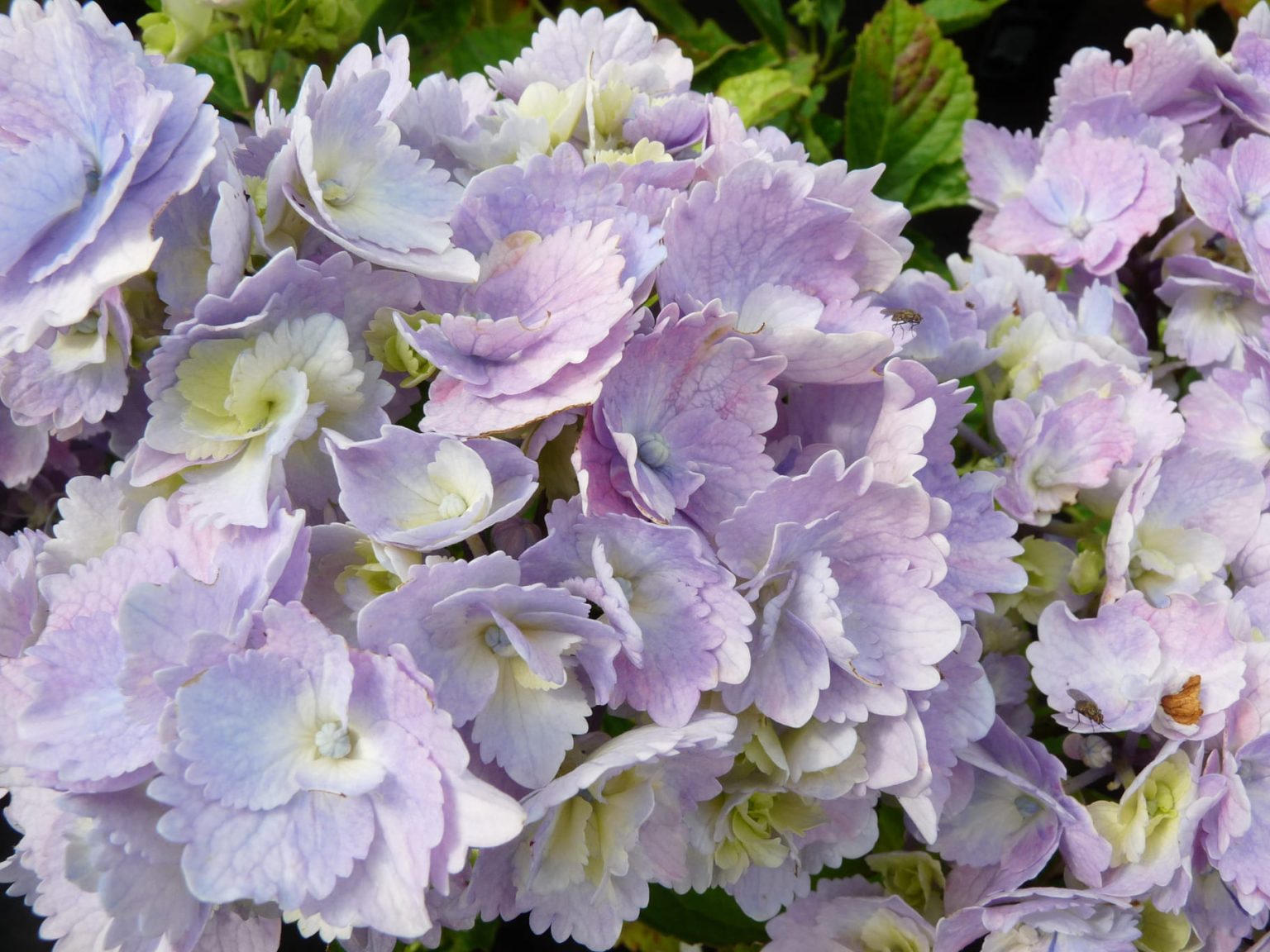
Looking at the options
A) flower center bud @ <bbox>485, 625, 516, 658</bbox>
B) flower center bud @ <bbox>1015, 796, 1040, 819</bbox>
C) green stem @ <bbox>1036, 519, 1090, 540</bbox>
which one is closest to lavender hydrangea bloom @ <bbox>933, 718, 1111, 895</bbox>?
flower center bud @ <bbox>1015, 796, 1040, 819</bbox>

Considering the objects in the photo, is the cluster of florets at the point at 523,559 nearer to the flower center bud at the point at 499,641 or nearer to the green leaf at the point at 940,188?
the flower center bud at the point at 499,641

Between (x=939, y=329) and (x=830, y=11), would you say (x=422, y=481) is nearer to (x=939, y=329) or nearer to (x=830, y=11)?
(x=939, y=329)

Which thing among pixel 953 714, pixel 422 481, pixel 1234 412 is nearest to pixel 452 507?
pixel 422 481

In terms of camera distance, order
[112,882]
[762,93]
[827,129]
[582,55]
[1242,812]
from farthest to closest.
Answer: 1. [827,129]
2. [762,93]
3. [582,55]
4. [1242,812]
5. [112,882]

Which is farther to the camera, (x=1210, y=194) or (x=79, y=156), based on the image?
(x=1210, y=194)

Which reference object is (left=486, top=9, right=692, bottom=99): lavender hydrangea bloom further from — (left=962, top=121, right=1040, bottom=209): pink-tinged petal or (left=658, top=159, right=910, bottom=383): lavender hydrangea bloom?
(left=962, top=121, right=1040, bottom=209): pink-tinged petal

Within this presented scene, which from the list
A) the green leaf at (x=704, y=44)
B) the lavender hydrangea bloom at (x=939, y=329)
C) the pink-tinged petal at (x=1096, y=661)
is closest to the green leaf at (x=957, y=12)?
the green leaf at (x=704, y=44)
